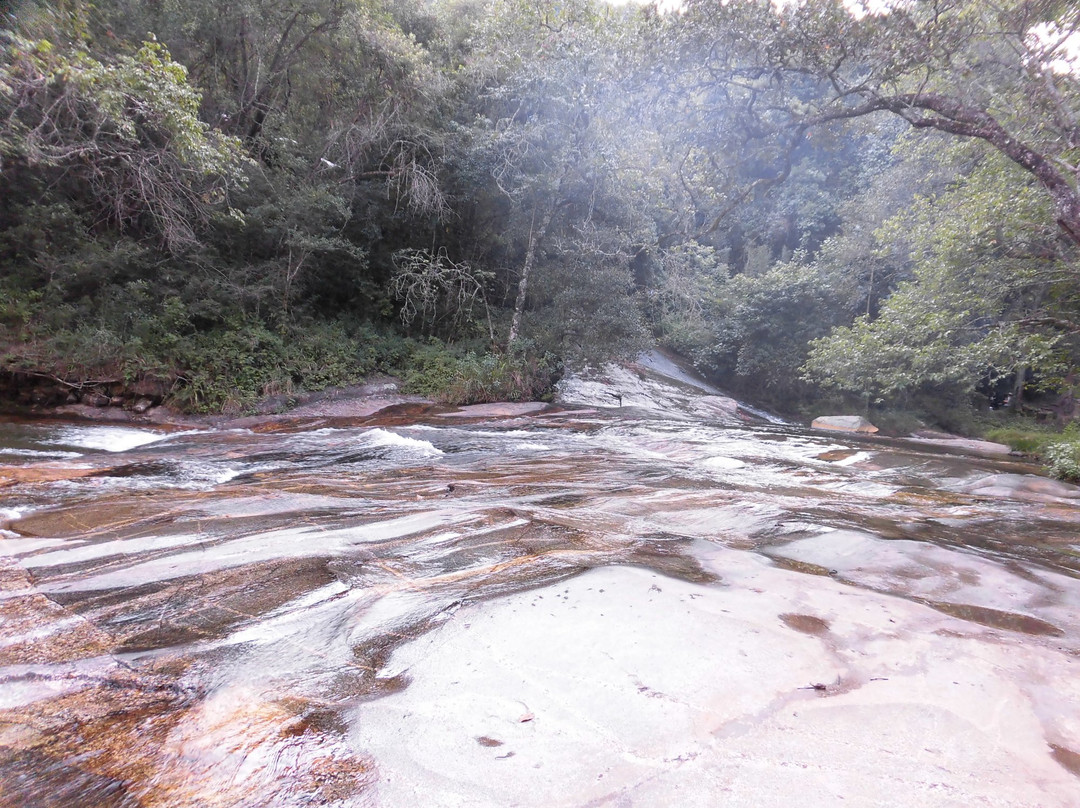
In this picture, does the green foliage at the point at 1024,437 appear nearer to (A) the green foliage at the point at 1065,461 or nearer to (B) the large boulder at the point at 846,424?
(B) the large boulder at the point at 846,424

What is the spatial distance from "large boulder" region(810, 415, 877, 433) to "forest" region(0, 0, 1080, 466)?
4.47 ft

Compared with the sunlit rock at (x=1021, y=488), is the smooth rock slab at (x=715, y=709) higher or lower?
lower

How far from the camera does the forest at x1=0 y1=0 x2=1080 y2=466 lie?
6781 mm

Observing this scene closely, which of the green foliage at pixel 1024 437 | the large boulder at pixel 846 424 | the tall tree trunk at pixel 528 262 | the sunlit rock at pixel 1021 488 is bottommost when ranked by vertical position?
the large boulder at pixel 846 424

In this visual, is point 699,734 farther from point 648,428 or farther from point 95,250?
point 95,250

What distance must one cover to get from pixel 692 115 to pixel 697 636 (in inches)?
294

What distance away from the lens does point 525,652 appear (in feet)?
6.47

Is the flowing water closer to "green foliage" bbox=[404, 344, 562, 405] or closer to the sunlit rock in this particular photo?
the sunlit rock

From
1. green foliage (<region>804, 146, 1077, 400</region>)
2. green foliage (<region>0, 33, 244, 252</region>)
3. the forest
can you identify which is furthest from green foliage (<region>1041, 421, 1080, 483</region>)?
green foliage (<region>0, 33, 244, 252</region>)

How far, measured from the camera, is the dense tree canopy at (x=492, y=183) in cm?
673

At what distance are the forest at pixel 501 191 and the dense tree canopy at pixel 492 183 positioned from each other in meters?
0.06

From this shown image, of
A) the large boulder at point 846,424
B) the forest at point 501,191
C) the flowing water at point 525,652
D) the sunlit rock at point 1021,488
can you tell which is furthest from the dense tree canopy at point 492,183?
the flowing water at point 525,652

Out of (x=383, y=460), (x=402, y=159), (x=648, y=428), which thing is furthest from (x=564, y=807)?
(x=402, y=159)

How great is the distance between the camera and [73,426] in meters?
8.61
